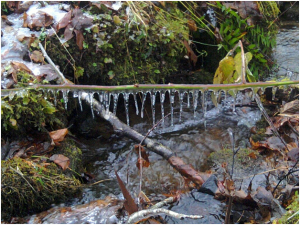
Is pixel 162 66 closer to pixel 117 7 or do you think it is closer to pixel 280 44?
pixel 117 7

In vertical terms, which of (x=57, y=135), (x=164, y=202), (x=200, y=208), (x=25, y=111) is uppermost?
(x=25, y=111)

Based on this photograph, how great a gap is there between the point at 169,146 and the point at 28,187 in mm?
1671

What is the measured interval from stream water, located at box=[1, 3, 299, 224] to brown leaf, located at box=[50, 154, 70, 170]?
0.31m

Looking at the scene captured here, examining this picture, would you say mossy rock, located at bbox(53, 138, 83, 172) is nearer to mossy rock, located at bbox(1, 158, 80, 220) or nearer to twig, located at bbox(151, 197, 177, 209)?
mossy rock, located at bbox(1, 158, 80, 220)

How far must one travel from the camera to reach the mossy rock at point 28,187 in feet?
7.23

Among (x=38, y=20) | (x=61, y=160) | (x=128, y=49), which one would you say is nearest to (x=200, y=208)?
(x=61, y=160)

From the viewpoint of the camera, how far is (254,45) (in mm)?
4047

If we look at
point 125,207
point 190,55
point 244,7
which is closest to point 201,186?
point 125,207

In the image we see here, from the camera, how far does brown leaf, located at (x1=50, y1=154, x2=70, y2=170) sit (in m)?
2.52

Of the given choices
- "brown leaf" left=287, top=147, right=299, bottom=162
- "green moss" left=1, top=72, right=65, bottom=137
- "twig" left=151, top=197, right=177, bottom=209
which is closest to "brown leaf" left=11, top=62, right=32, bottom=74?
"green moss" left=1, top=72, right=65, bottom=137

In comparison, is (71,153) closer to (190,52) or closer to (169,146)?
(169,146)

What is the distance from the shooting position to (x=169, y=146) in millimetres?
3396

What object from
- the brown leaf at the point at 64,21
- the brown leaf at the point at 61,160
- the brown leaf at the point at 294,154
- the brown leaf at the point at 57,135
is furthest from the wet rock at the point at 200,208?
the brown leaf at the point at 64,21

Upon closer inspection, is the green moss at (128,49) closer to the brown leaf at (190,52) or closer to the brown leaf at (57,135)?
the brown leaf at (190,52)
